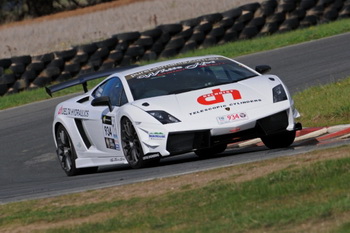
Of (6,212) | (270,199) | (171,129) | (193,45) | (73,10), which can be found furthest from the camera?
(73,10)

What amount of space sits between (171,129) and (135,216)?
313 centimetres

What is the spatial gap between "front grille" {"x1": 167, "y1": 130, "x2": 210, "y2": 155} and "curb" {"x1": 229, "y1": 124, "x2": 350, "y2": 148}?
1766 mm

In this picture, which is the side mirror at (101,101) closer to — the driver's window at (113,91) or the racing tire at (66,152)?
the driver's window at (113,91)

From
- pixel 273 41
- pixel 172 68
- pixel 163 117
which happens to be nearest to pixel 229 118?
pixel 163 117

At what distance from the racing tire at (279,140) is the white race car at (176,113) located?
0.01m

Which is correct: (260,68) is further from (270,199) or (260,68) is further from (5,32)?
(5,32)

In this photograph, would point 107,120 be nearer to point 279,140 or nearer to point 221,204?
point 279,140

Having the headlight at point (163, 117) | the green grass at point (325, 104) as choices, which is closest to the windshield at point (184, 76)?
the headlight at point (163, 117)

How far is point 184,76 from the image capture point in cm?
1182

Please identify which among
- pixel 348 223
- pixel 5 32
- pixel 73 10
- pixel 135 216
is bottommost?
pixel 73 10

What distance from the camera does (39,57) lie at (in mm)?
22750

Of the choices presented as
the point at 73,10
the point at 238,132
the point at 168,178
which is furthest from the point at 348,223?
the point at 73,10

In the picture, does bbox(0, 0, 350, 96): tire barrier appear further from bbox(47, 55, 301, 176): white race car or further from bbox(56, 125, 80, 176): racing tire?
bbox(47, 55, 301, 176): white race car

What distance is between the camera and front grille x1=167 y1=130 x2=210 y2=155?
421 inches
